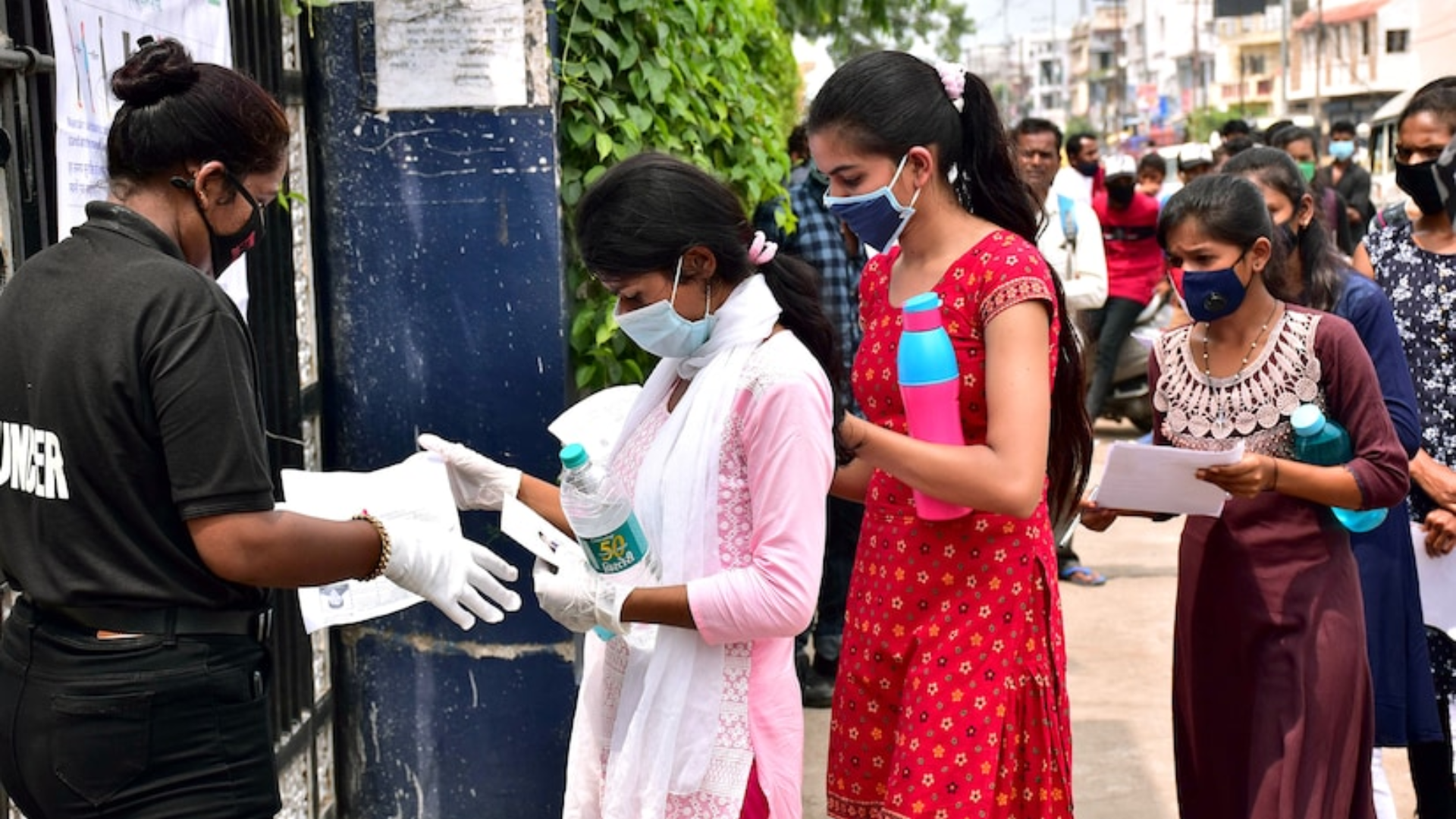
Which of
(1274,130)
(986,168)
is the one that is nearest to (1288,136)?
(1274,130)

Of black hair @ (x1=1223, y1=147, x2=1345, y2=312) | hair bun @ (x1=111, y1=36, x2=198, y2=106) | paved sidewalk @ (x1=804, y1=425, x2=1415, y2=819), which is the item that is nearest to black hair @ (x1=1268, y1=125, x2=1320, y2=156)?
paved sidewalk @ (x1=804, y1=425, x2=1415, y2=819)

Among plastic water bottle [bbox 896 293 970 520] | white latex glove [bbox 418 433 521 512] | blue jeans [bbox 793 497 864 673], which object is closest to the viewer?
plastic water bottle [bbox 896 293 970 520]

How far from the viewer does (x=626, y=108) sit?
14.1 ft

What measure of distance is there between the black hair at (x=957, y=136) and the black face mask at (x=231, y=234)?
2.88 ft

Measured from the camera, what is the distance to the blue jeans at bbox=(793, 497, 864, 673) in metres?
6.02

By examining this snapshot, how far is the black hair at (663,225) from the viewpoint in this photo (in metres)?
2.60

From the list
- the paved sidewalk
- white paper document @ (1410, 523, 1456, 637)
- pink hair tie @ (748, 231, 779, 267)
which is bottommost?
the paved sidewalk

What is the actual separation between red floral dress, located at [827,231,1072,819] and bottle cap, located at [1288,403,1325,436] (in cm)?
77

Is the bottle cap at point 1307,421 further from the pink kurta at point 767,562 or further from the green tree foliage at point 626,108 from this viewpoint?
the green tree foliage at point 626,108

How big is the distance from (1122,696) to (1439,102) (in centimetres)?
241

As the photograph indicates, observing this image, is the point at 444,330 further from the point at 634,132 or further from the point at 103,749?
the point at 103,749

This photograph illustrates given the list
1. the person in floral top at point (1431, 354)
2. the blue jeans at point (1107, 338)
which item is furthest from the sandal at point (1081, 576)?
the person in floral top at point (1431, 354)

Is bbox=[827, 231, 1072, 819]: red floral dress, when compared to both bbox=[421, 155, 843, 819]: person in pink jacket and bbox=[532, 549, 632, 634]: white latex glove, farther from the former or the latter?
bbox=[532, 549, 632, 634]: white latex glove

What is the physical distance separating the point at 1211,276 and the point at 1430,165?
1.21m
